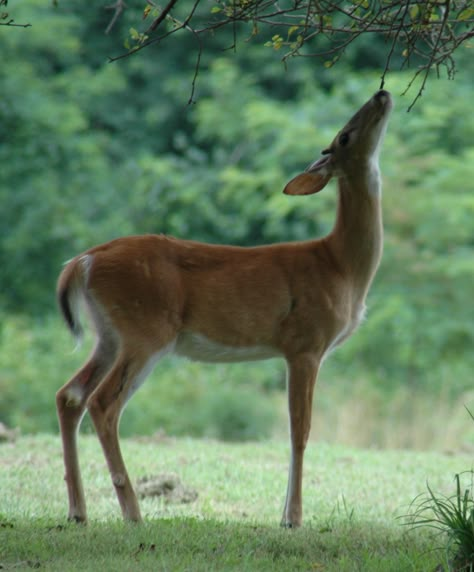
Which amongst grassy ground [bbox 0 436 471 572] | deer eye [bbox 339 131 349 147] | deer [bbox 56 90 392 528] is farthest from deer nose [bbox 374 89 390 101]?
grassy ground [bbox 0 436 471 572]

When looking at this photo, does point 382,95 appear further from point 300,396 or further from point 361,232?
point 300,396

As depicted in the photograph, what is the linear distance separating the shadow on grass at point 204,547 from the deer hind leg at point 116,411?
4.9 inches

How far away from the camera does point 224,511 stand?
18.0 feet

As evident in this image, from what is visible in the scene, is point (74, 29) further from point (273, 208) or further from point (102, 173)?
point (273, 208)

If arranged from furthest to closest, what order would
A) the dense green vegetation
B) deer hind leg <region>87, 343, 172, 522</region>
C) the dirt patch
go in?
the dense green vegetation → the dirt patch → deer hind leg <region>87, 343, 172, 522</region>

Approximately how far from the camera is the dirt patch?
18.9 ft

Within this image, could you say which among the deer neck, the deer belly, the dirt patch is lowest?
the dirt patch

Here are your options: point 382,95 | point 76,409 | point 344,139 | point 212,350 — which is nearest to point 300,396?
point 212,350

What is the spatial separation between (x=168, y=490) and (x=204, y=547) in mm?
1661

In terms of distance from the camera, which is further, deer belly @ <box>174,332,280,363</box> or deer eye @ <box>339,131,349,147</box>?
deer eye @ <box>339,131,349,147</box>

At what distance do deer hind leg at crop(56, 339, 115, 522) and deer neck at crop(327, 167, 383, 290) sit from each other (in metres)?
1.28

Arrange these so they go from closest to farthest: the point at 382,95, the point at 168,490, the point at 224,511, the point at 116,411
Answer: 1. the point at 116,411
2. the point at 382,95
3. the point at 224,511
4. the point at 168,490

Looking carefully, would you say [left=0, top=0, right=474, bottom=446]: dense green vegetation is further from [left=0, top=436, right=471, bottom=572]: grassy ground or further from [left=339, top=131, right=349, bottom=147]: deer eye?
[left=339, top=131, right=349, bottom=147]: deer eye

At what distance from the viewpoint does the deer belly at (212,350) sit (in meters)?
5.05
